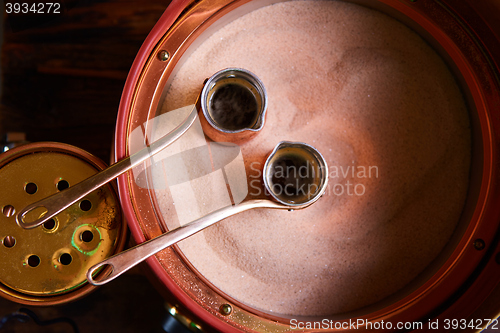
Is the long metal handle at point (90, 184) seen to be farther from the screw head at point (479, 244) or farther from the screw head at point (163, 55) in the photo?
the screw head at point (479, 244)

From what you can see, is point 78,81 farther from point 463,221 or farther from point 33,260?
point 463,221

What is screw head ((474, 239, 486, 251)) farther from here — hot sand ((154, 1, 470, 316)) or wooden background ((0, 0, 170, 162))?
wooden background ((0, 0, 170, 162))

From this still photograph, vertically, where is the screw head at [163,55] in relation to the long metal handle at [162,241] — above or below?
above

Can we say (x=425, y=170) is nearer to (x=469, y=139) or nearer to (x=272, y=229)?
(x=469, y=139)

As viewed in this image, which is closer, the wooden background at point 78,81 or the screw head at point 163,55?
the screw head at point 163,55

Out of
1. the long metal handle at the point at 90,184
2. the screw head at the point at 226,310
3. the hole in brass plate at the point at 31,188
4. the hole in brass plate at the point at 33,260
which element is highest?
the hole in brass plate at the point at 31,188

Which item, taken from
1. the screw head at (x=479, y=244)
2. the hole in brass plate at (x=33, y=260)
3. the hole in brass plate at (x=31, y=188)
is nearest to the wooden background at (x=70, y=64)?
the hole in brass plate at (x=31, y=188)

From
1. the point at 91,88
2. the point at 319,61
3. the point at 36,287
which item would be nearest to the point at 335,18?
the point at 319,61
